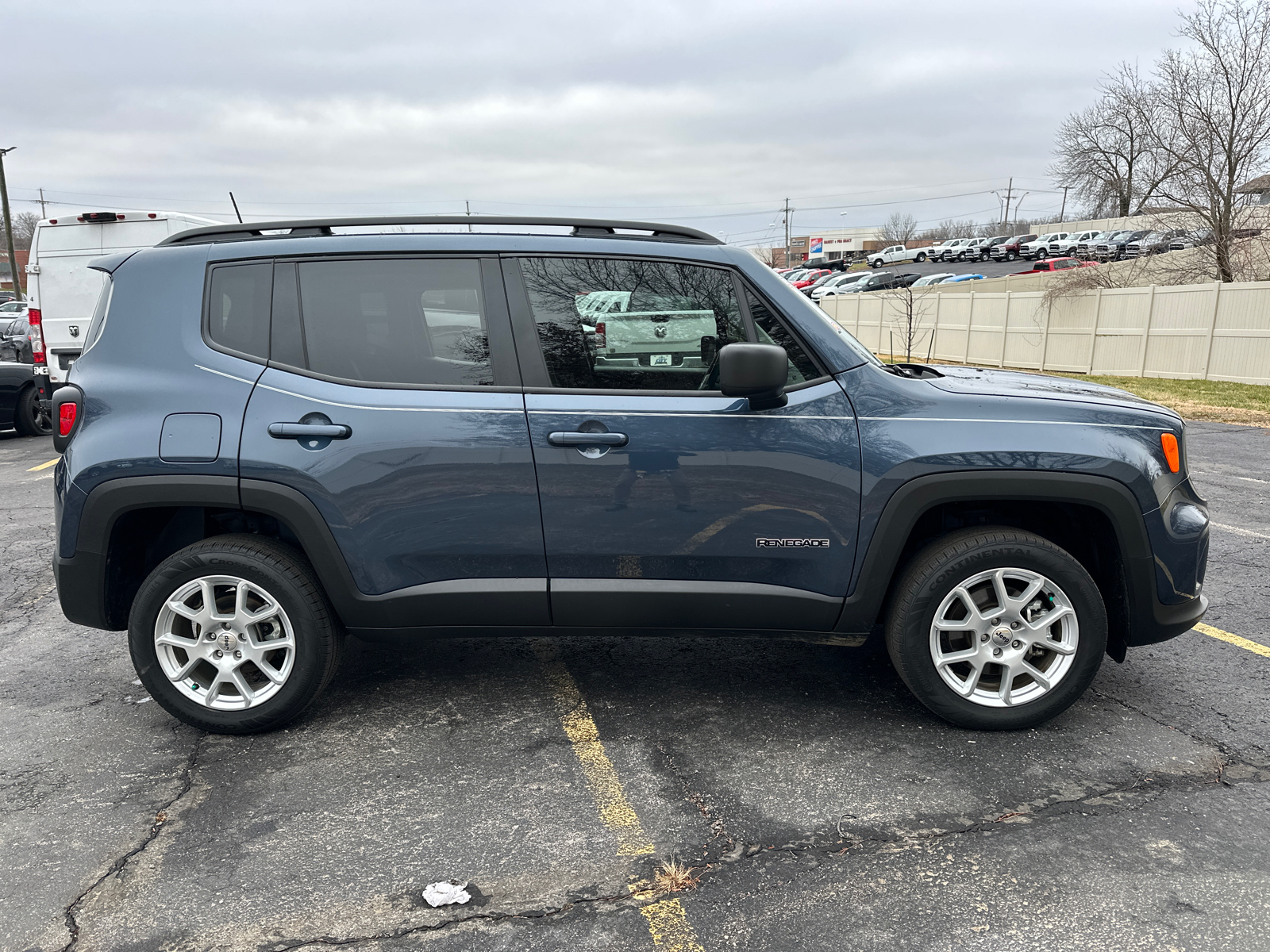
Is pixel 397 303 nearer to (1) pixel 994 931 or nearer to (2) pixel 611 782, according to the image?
(2) pixel 611 782

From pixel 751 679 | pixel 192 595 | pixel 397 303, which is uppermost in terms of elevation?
pixel 397 303

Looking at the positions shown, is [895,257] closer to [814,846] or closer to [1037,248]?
[1037,248]

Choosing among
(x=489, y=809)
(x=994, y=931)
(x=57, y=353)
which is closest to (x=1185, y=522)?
(x=994, y=931)

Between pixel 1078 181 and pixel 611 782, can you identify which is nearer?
pixel 611 782

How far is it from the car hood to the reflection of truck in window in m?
0.93

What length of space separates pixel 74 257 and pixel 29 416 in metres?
2.74

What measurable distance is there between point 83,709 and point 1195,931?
408 centimetres

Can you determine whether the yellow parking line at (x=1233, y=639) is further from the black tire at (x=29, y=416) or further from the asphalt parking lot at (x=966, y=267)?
the asphalt parking lot at (x=966, y=267)

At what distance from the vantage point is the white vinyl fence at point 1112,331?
19.6 meters

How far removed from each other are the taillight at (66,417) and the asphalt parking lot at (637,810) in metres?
1.21

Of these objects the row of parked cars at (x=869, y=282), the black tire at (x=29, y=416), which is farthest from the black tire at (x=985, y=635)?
the row of parked cars at (x=869, y=282)

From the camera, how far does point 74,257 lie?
1132 cm

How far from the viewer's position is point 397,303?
136 inches

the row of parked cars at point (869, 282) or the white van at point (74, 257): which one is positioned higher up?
the white van at point (74, 257)
